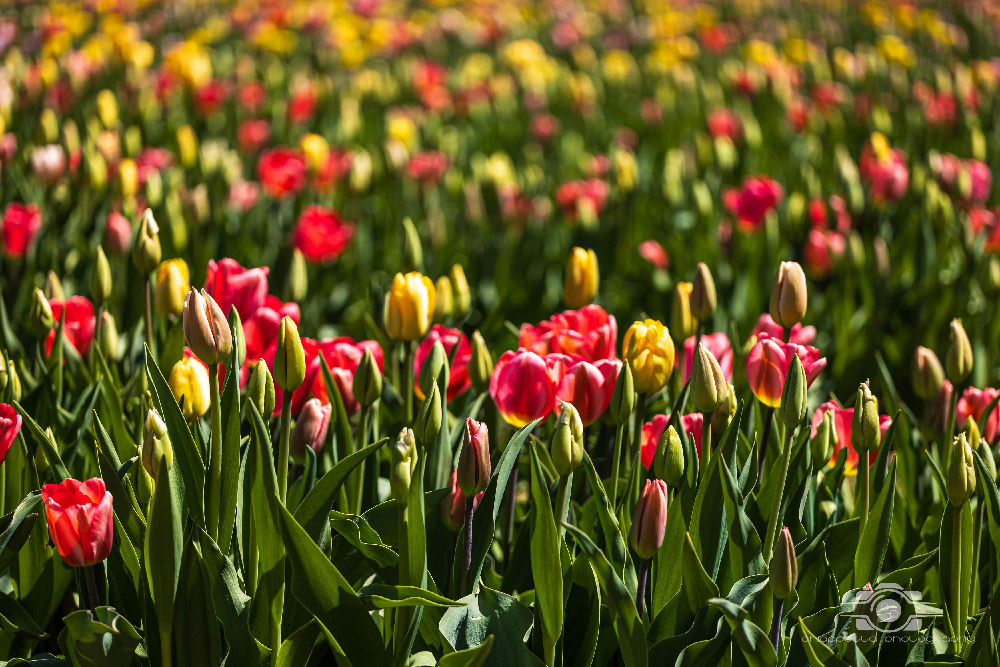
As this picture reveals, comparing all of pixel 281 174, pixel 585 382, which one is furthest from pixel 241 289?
pixel 281 174

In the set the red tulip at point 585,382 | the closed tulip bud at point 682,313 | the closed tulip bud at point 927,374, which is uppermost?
the red tulip at point 585,382

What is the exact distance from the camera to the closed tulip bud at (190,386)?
1.32 m

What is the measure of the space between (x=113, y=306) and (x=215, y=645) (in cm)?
132

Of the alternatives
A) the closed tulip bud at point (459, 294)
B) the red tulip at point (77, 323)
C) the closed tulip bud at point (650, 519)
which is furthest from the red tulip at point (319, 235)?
the closed tulip bud at point (650, 519)

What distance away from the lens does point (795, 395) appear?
121 centimetres

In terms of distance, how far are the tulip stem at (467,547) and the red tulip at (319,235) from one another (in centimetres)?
152

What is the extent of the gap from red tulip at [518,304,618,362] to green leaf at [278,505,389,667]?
0.54 metres

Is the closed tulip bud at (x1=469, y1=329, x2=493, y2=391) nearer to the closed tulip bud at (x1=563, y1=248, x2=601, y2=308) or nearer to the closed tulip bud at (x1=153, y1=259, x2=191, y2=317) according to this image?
the closed tulip bud at (x1=563, y1=248, x2=601, y2=308)

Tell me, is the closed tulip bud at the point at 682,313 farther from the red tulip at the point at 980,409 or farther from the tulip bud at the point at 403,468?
the tulip bud at the point at 403,468

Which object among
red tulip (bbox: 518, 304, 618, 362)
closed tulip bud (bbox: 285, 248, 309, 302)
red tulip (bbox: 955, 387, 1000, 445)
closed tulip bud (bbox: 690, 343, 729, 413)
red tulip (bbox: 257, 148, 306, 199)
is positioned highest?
closed tulip bud (bbox: 690, 343, 729, 413)

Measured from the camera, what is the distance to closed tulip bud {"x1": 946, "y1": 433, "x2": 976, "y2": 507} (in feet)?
3.98

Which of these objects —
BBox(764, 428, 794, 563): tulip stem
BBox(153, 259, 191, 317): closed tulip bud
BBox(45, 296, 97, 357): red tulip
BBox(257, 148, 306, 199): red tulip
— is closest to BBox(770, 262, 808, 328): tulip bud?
Answer: BBox(764, 428, 794, 563): tulip stem

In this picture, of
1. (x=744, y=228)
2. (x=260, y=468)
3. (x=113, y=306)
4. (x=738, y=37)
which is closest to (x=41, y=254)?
(x=113, y=306)

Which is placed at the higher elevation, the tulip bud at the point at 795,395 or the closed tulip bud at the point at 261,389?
the closed tulip bud at the point at 261,389
